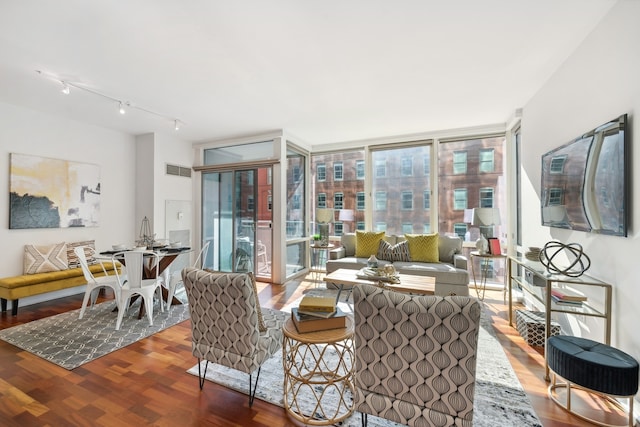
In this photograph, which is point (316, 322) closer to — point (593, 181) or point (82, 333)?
point (593, 181)

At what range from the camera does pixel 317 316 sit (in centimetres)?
173

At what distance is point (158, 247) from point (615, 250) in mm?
4657

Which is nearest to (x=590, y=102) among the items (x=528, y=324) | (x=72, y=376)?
(x=528, y=324)

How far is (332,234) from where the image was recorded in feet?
19.6

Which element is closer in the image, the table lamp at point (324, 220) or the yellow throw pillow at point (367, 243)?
the yellow throw pillow at point (367, 243)

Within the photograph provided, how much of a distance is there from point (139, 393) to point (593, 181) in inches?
144

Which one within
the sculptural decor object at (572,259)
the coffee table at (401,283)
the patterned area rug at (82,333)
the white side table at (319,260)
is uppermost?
the sculptural decor object at (572,259)

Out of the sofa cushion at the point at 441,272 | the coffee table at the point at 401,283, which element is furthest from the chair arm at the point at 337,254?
the coffee table at the point at 401,283

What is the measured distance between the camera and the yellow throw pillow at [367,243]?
4988mm

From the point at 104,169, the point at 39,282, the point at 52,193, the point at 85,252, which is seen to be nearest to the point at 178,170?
the point at 104,169

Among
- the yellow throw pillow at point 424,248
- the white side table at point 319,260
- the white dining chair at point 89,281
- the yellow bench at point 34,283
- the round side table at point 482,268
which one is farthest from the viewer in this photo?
the white side table at point 319,260

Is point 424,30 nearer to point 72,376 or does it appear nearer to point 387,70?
point 387,70

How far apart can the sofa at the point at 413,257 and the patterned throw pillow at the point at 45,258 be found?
3899mm

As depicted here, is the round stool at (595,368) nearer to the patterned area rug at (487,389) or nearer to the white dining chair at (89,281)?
the patterned area rug at (487,389)
